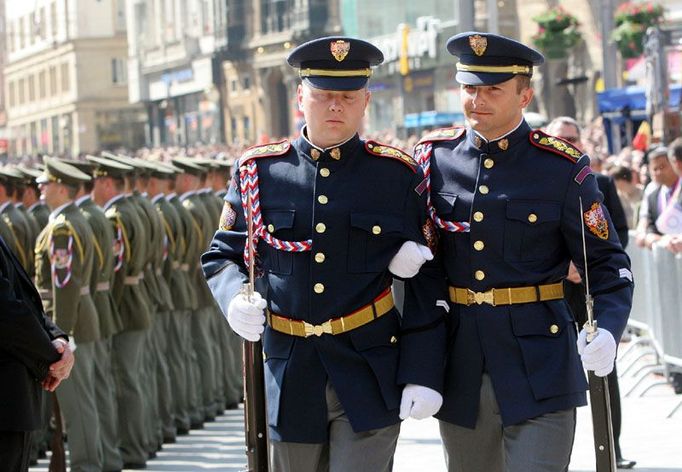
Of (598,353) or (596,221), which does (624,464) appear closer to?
(596,221)

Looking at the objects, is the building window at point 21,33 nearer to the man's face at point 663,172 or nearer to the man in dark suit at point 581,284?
the man's face at point 663,172

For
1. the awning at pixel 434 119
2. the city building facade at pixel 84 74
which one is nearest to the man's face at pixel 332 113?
the awning at pixel 434 119

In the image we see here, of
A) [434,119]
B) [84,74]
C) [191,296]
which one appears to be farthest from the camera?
[84,74]

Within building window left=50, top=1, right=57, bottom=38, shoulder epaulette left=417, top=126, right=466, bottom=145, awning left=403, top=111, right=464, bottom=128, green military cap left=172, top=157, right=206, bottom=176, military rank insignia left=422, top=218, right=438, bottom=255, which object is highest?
building window left=50, top=1, right=57, bottom=38

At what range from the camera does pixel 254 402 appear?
19.6 ft

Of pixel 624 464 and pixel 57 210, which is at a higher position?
pixel 57 210

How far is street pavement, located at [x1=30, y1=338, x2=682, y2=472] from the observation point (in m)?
10.5

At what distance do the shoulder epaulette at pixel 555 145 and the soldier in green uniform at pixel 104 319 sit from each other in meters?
4.71

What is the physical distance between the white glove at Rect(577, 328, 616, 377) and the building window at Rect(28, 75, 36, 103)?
94966 mm

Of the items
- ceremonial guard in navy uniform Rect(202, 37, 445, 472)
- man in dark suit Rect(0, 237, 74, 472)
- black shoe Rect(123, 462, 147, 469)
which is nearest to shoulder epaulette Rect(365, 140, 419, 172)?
ceremonial guard in navy uniform Rect(202, 37, 445, 472)

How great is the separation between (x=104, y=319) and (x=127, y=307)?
0.60 metres

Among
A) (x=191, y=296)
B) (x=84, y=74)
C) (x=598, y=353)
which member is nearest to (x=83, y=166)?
(x=191, y=296)

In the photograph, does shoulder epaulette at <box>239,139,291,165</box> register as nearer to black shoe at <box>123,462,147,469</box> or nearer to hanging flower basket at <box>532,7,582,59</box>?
black shoe at <box>123,462,147,469</box>

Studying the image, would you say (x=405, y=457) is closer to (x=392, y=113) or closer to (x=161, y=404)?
(x=161, y=404)
